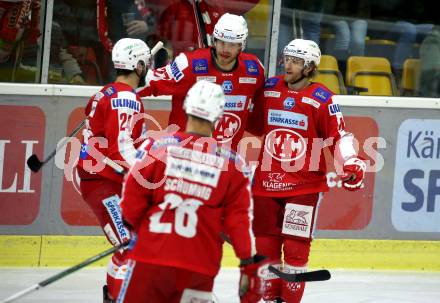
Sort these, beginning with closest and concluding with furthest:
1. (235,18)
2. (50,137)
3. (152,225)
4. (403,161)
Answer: (152,225), (235,18), (50,137), (403,161)

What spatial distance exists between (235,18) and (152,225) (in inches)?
76.3

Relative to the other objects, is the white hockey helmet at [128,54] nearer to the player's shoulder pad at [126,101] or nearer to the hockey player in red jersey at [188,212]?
the player's shoulder pad at [126,101]

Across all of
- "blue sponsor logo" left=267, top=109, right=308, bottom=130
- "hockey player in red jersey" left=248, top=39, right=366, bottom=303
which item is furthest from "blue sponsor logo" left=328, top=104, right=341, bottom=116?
"blue sponsor logo" left=267, top=109, right=308, bottom=130

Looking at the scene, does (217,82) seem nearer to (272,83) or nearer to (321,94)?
(272,83)

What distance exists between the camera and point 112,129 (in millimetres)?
5996

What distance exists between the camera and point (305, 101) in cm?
631

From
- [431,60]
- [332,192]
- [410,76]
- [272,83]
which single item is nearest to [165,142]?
[272,83]

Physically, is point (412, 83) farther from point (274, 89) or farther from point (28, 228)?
point (28, 228)

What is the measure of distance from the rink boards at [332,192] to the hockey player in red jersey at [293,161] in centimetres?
111

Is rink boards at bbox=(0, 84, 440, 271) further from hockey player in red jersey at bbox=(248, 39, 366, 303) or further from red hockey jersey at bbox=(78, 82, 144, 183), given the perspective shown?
red hockey jersey at bbox=(78, 82, 144, 183)

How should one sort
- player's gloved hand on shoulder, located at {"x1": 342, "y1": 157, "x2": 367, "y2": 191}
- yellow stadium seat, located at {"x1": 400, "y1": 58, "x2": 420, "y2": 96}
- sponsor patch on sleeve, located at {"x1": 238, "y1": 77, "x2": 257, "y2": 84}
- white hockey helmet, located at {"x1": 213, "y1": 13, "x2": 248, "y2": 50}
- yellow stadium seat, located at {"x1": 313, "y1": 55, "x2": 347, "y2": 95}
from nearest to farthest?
player's gloved hand on shoulder, located at {"x1": 342, "y1": 157, "x2": 367, "y2": 191} < white hockey helmet, located at {"x1": 213, "y1": 13, "x2": 248, "y2": 50} < sponsor patch on sleeve, located at {"x1": 238, "y1": 77, "x2": 257, "y2": 84} < yellow stadium seat, located at {"x1": 313, "y1": 55, "x2": 347, "y2": 95} < yellow stadium seat, located at {"x1": 400, "y1": 58, "x2": 420, "y2": 96}

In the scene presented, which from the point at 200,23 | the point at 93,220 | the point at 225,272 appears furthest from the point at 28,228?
the point at 200,23

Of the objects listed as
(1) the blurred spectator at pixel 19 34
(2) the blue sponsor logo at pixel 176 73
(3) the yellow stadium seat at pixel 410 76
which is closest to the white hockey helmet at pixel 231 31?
(2) the blue sponsor logo at pixel 176 73

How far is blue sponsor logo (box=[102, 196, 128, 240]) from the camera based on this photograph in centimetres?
614
